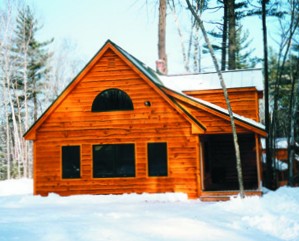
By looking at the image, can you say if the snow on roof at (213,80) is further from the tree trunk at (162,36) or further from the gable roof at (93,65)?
the tree trunk at (162,36)

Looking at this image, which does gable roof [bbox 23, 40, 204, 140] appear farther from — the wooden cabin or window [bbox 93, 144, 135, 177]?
window [bbox 93, 144, 135, 177]

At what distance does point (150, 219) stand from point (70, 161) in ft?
21.4

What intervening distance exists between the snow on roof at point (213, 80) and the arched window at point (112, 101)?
2868 mm

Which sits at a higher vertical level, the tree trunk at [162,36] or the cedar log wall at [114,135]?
the tree trunk at [162,36]

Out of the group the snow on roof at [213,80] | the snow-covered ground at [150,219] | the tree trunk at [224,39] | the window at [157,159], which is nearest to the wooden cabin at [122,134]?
the window at [157,159]

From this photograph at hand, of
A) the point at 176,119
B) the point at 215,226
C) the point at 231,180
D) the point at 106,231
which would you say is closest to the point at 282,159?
the point at 231,180

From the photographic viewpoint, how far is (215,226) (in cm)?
816

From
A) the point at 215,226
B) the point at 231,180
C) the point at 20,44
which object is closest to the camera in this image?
the point at 215,226

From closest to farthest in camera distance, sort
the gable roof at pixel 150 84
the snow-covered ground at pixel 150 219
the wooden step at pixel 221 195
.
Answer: the snow-covered ground at pixel 150 219, the wooden step at pixel 221 195, the gable roof at pixel 150 84

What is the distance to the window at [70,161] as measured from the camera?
47.8 ft

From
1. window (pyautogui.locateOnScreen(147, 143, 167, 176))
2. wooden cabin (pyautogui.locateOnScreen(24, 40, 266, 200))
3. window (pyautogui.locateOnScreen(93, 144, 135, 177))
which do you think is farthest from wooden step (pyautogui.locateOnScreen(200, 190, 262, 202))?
window (pyautogui.locateOnScreen(93, 144, 135, 177))

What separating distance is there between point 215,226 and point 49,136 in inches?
352

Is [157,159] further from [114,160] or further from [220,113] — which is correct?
[220,113]

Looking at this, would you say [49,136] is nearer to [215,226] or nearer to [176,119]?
[176,119]
